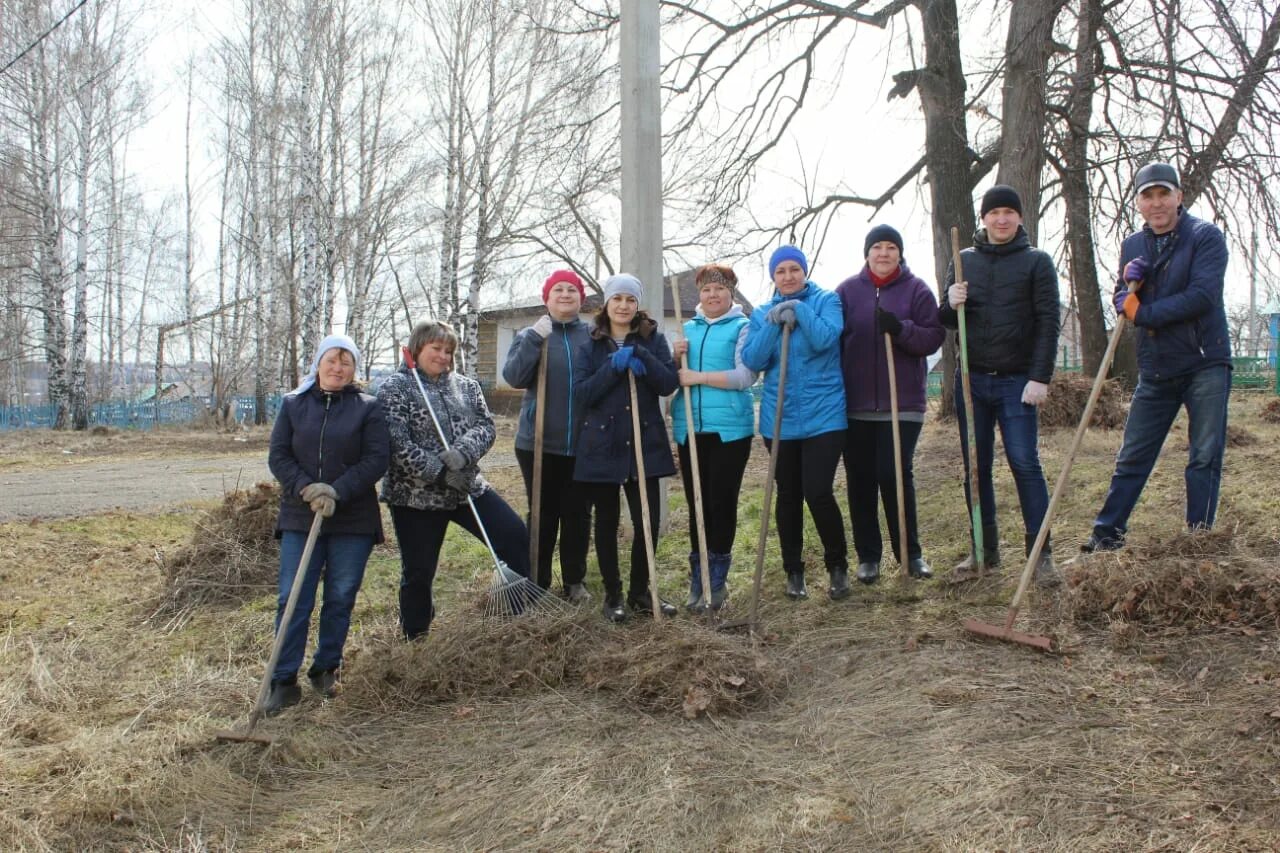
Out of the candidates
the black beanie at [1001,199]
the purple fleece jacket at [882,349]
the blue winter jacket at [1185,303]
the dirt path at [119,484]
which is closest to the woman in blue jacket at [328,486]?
the purple fleece jacket at [882,349]

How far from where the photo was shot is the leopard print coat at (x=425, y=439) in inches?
169

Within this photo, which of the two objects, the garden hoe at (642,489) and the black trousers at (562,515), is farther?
the black trousers at (562,515)

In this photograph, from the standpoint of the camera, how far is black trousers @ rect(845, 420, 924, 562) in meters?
4.87

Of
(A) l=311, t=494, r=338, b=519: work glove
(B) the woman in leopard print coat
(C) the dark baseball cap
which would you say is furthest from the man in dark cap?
(A) l=311, t=494, r=338, b=519: work glove

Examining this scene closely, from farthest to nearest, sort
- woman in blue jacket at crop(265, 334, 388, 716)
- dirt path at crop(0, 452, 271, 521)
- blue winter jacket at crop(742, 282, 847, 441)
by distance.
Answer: dirt path at crop(0, 452, 271, 521), blue winter jacket at crop(742, 282, 847, 441), woman in blue jacket at crop(265, 334, 388, 716)

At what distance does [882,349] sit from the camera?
4797 mm

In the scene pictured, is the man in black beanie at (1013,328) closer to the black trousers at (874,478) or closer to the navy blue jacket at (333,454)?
the black trousers at (874,478)

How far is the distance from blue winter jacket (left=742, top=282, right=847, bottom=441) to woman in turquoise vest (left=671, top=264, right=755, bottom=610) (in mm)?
108

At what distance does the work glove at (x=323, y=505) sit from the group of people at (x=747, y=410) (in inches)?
6.2

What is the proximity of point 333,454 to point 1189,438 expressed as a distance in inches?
155

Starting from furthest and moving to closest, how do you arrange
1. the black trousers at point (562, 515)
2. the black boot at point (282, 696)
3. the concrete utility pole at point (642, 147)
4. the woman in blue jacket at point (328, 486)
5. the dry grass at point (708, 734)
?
the concrete utility pole at point (642, 147), the black trousers at point (562, 515), the woman in blue jacket at point (328, 486), the black boot at point (282, 696), the dry grass at point (708, 734)

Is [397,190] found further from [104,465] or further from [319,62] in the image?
[104,465]

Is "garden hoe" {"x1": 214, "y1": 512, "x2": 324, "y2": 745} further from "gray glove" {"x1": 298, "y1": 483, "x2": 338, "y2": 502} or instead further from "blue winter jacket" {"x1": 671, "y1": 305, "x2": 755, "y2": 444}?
"blue winter jacket" {"x1": 671, "y1": 305, "x2": 755, "y2": 444}

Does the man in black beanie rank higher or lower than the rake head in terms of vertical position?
higher
